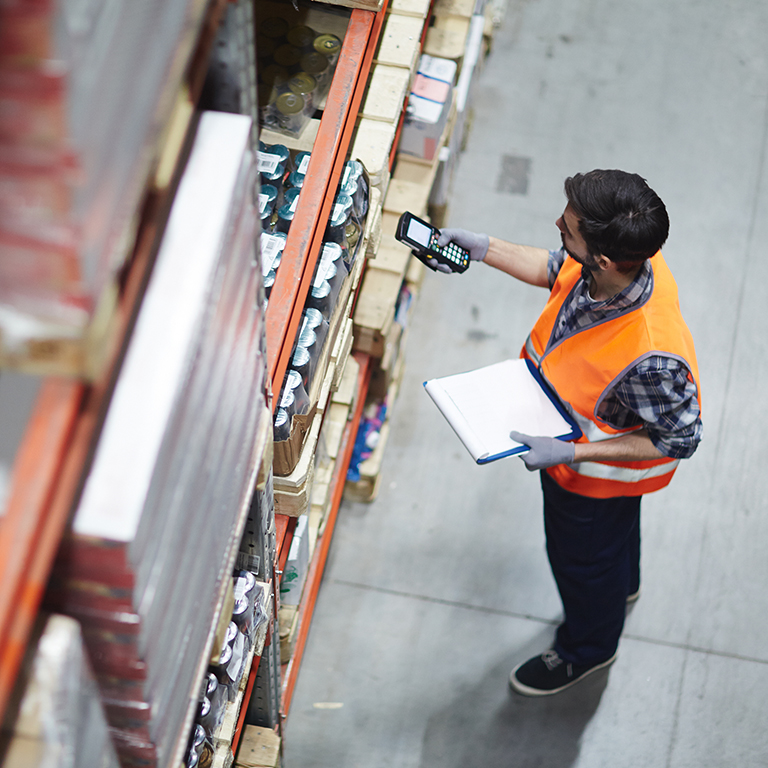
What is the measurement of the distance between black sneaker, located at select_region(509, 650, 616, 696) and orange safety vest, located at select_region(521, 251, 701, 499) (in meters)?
1.06

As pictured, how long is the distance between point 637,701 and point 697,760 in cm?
33

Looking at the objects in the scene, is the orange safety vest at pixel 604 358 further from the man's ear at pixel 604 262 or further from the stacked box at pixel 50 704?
the stacked box at pixel 50 704

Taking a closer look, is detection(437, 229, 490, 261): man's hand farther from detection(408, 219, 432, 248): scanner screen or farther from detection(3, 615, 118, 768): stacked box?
detection(3, 615, 118, 768): stacked box

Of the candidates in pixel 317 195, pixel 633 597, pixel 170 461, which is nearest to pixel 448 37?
pixel 317 195

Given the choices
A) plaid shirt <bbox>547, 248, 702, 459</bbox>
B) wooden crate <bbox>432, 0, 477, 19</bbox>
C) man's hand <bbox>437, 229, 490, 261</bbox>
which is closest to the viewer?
plaid shirt <bbox>547, 248, 702, 459</bbox>

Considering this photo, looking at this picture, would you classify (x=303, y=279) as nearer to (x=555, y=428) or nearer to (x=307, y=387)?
(x=307, y=387)

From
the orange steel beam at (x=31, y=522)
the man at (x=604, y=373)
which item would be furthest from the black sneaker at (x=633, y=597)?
the orange steel beam at (x=31, y=522)

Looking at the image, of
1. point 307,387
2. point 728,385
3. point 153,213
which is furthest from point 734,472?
point 153,213

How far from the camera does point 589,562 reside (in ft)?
11.1

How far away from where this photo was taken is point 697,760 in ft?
12.5

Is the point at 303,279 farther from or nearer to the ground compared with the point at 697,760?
farther from the ground

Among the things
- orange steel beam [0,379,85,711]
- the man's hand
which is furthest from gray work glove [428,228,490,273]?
orange steel beam [0,379,85,711]

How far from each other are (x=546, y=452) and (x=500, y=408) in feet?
0.92

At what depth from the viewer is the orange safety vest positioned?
2650 mm
